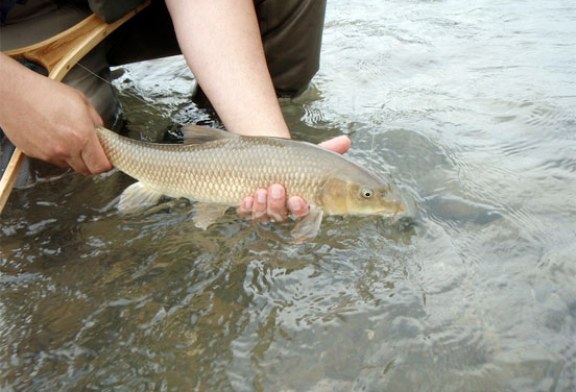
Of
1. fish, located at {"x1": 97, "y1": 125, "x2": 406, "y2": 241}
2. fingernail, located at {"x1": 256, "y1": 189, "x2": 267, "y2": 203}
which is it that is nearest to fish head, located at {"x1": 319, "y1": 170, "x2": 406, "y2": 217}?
fish, located at {"x1": 97, "y1": 125, "x2": 406, "y2": 241}

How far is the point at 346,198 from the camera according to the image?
88.6 inches

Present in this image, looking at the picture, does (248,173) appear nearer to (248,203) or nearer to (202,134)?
(248,203)

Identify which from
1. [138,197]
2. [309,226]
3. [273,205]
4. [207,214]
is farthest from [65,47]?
[309,226]

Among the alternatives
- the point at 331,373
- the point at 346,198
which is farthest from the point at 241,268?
the point at 331,373

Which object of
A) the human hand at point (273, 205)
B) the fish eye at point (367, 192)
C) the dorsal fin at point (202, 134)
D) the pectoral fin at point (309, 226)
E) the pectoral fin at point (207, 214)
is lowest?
the pectoral fin at point (207, 214)

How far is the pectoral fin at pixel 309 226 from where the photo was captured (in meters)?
2.23

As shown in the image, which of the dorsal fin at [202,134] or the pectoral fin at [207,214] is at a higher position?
the dorsal fin at [202,134]

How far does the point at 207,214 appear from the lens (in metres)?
2.46

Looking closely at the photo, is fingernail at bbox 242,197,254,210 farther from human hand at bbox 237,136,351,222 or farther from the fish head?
the fish head

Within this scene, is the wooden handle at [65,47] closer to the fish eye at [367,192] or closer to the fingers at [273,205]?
the fingers at [273,205]

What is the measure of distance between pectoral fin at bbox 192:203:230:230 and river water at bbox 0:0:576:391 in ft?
0.31

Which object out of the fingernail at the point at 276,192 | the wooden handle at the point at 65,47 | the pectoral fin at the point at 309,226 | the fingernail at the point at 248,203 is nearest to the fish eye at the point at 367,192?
the pectoral fin at the point at 309,226

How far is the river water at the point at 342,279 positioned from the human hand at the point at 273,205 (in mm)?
138

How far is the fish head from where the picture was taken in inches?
87.7
